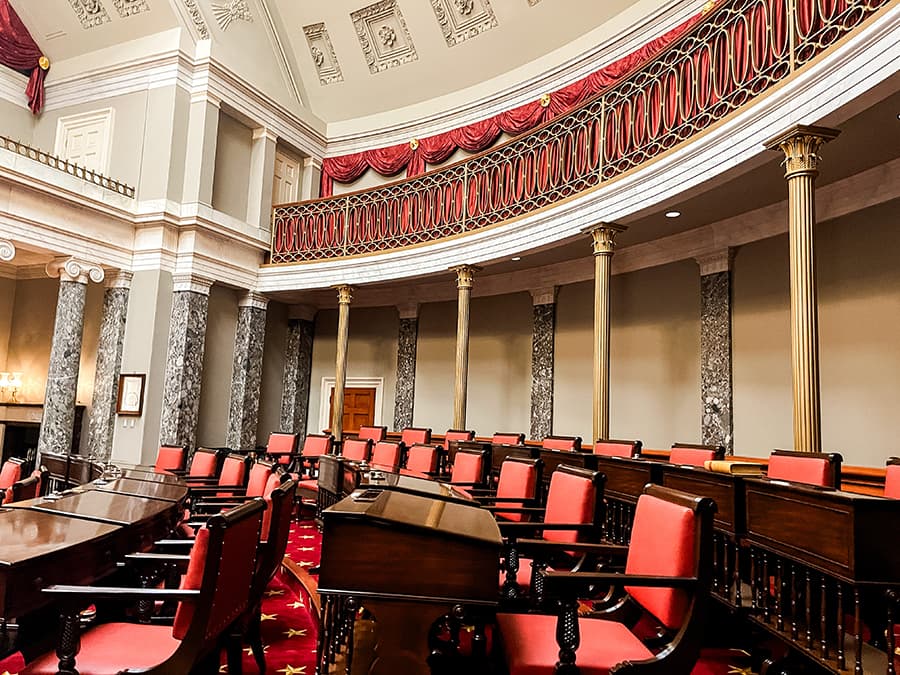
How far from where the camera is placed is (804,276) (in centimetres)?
493

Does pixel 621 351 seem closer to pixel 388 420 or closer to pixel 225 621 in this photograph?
pixel 388 420

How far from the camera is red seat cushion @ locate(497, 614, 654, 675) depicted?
1928 mm

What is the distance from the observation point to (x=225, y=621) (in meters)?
2.28

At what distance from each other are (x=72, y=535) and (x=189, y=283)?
8.95 metres

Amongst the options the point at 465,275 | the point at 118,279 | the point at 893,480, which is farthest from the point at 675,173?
the point at 118,279

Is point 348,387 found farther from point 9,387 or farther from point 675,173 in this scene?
point 675,173

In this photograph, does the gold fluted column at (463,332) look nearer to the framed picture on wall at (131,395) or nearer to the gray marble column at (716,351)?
the gray marble column at (716,351)

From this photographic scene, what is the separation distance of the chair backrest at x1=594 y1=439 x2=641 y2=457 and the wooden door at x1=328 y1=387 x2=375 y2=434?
25.0ft

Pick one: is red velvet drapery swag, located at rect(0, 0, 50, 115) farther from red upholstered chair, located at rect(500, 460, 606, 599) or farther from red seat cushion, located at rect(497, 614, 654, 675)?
red seat cushion, located at rect(497, 614, 654, 675)

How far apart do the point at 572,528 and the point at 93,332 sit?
11478 mm

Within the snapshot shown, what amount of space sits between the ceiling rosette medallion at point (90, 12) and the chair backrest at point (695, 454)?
11982mm

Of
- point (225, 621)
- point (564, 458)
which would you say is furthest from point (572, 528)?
point (564, 458)

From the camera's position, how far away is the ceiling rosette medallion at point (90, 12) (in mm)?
11461

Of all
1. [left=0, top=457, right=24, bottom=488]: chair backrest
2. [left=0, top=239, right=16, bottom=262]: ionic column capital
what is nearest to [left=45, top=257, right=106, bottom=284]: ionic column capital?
[left=0, top=239, right=16, bottom=262]: ionic column capital
